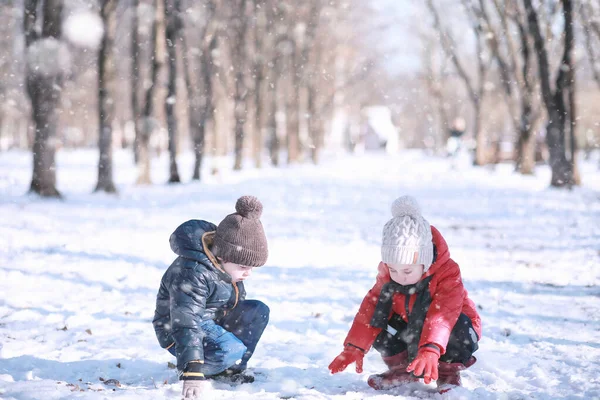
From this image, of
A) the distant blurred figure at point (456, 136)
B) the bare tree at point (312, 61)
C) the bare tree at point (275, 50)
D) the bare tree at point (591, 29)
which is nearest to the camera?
the bare tree at point (591, 29)

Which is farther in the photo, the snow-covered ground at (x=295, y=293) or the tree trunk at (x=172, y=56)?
the tree trunk at (x=172, y=56)

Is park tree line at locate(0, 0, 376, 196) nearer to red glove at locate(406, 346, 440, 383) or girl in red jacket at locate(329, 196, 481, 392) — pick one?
girl in red jacket at locate(329, 196, 481, 392)

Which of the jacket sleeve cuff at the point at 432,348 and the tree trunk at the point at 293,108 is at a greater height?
the tree trunk at the point at 293,108

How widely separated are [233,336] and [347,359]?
64cm

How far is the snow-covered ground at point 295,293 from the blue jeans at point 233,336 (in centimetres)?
15

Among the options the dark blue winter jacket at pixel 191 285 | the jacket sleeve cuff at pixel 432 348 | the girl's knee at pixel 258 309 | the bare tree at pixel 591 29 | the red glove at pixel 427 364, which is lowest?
the red glove at pixel 427 364

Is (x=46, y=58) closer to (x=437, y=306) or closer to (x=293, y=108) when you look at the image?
(x=437, y=306)

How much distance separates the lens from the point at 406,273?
320 centimetres

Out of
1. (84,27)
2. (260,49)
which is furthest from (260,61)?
(84,27)

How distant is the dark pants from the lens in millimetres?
3242

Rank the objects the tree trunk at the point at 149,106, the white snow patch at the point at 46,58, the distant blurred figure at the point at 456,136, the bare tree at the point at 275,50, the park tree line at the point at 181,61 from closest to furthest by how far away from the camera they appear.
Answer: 1. the white snow patch at the point at 46,58
2. the park tree line at the point at 181,61
3. the tree trunk at the point at 149,106
4. the bare tree at the point at 275,50
5. the distant blurred figure at the point at 456,136

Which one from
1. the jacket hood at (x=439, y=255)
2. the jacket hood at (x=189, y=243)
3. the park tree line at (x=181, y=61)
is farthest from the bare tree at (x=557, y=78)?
the jacket hood at (x=189, y=243)

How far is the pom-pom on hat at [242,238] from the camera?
3.15 meters

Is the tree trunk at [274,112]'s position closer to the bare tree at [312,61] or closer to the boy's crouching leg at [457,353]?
the bare tree at [312,61]
